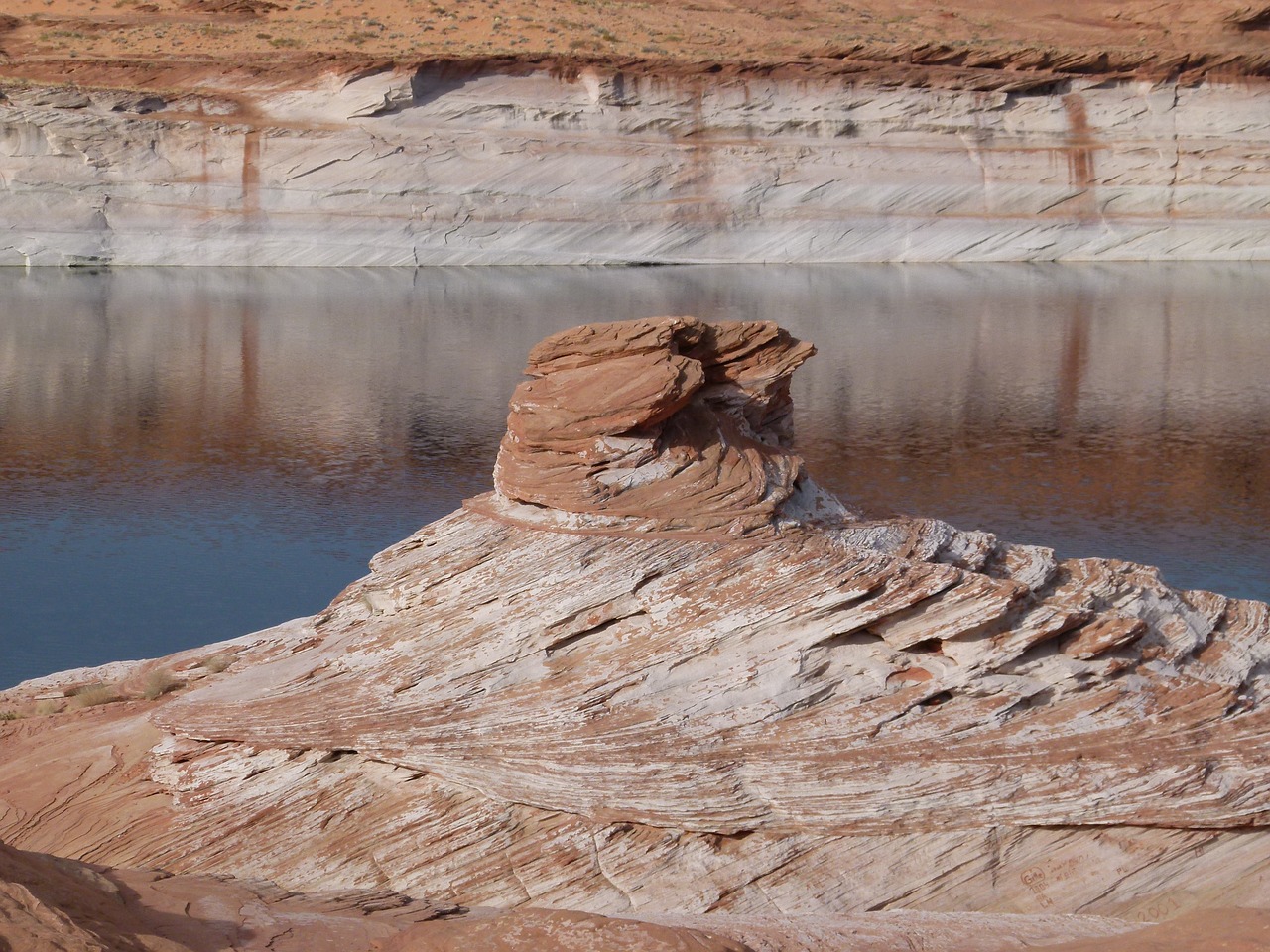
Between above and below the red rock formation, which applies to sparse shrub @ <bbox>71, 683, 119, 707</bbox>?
below

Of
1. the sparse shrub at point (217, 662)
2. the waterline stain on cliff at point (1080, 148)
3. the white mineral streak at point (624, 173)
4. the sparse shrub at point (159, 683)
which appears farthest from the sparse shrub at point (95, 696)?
the waterline stain on cliff at point (1080, 148)

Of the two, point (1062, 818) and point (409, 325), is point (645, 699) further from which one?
point (409, 325)

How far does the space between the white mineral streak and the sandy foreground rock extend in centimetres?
3342

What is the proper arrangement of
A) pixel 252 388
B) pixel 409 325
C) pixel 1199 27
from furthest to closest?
pixel 1199 27 → pixel 409 325 → pixel 252 388

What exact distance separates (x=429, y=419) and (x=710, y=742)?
14.3 metres

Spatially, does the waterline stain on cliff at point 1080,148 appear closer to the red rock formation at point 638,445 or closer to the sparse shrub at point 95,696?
the red rock formation at point 638,445

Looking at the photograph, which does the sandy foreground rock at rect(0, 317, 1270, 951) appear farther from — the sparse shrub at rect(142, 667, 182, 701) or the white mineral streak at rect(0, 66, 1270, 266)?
the white mineral streak at rect(0, 66, 1270, 266)

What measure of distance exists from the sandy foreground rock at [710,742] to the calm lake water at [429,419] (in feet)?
11.3

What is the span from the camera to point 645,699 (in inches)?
307

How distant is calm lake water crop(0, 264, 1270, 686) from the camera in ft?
47.9

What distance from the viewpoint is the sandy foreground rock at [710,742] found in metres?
7.59

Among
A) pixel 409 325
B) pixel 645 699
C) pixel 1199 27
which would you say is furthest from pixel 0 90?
pixel 1199 27

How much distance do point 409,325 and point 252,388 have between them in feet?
22.3

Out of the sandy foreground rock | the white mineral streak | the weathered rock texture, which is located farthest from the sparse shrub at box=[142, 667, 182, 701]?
the white mineral streak
